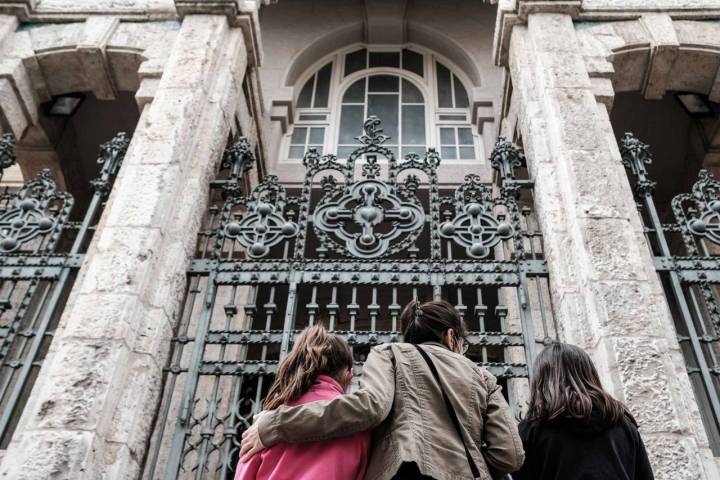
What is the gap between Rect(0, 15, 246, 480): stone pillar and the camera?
3.70 metres

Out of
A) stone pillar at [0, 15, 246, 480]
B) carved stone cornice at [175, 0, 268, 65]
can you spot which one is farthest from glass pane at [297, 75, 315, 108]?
stone pillar at [0, 15, 246, 480]

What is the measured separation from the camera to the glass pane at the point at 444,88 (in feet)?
32.0

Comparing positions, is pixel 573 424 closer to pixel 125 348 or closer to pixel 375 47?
pixel 125 348

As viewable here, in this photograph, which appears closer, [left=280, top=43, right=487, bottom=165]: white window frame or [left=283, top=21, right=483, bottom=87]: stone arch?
[left=280, top=43, right=487, bottom=165]: white window frame

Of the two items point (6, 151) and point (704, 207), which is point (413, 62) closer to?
point (704, 207)

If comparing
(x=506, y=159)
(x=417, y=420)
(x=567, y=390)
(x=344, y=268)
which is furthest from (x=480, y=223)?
(x=417, y=420)

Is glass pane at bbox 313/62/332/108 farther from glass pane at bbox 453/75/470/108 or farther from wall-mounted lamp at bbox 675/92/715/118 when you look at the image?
wall-mounted lamp at bbox 675/92/715/118

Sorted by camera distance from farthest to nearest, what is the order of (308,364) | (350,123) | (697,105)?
(350,123) < (697,105) < (308,364)

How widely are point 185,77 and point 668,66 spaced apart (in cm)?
507

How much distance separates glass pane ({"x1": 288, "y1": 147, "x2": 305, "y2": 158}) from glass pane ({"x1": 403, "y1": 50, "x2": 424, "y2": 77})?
2.50m

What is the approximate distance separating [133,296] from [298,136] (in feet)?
17.7

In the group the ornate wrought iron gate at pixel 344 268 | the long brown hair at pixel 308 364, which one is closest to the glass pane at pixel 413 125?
the ornate wrought iron gate at pixel 344 268

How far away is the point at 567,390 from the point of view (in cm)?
253

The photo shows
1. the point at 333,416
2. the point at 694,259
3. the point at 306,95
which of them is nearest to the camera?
the point at 333,416
